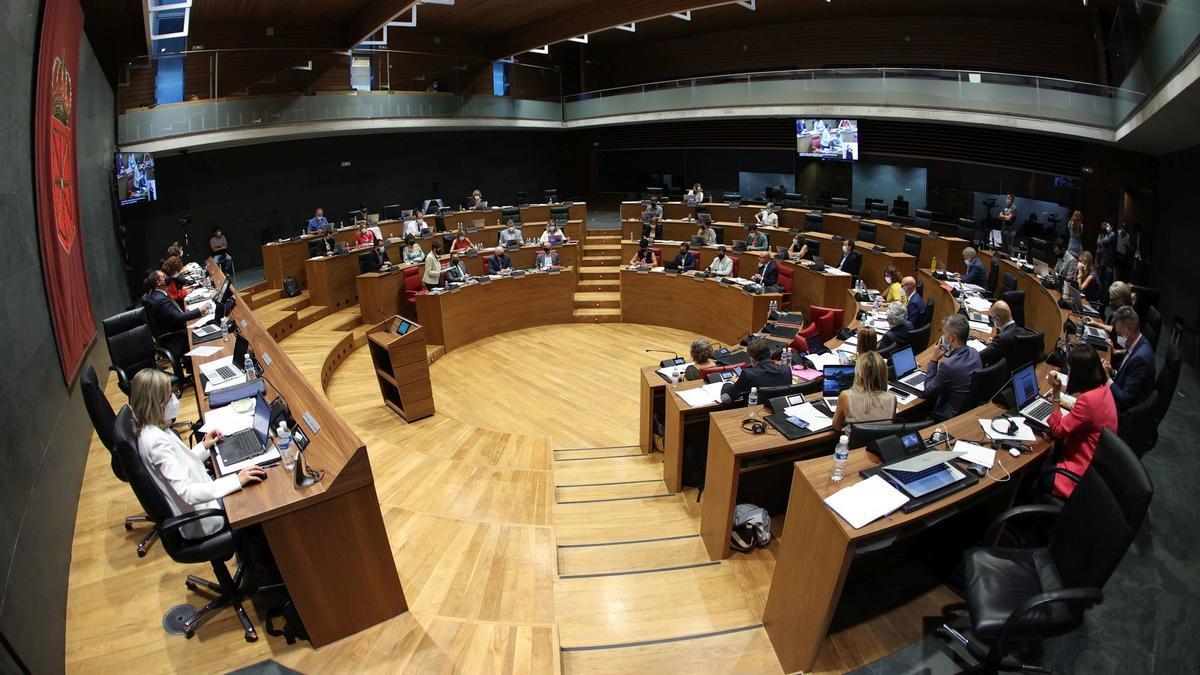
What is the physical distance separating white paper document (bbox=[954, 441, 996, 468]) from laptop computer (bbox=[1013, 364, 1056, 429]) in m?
0.56

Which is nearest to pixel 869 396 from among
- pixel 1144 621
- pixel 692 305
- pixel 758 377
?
pixel 758 377

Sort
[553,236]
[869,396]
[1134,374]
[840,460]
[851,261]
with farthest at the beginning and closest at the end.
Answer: [553,236] < [851,261] < [1134,374] < [869,396] < [840,460]

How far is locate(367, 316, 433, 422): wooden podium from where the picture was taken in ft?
21.9

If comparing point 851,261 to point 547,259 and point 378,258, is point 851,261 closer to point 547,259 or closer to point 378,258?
point 547,259

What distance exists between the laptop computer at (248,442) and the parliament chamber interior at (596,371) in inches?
2.2

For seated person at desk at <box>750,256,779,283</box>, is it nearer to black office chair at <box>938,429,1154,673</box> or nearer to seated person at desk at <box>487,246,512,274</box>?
seated person at desk at <box>487,246,512,274</box>

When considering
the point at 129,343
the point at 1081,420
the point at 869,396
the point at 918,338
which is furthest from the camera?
the point at 918,338

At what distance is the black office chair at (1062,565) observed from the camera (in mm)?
2496

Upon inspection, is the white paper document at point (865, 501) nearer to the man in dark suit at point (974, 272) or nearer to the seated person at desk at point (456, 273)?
the man in dark suit at point (974, 272)

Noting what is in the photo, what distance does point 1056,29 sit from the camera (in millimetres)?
11703

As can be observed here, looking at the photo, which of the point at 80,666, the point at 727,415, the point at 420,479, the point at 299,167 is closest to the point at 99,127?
the point at 299,167

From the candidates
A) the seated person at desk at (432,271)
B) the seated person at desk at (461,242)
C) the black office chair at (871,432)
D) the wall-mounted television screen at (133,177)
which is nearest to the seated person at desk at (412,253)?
the seated person at desk at (461,242)

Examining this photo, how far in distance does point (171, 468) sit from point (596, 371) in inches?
237

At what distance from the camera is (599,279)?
39.2 ft
